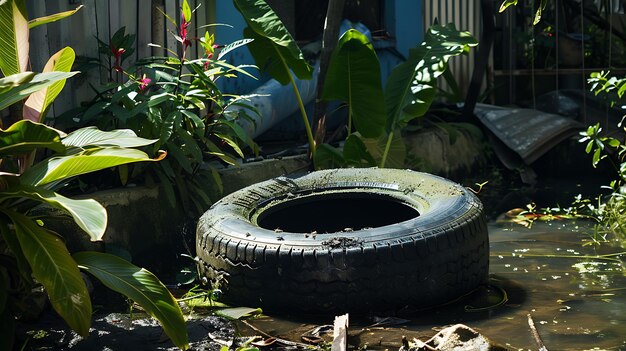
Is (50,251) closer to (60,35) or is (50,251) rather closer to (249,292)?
(249,292)

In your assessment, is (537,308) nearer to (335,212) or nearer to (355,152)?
(335,212)

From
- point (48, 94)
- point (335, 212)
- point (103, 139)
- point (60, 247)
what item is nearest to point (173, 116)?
point (335, 212)

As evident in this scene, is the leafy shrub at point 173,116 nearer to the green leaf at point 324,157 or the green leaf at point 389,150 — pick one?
the green leaf at point 324,157

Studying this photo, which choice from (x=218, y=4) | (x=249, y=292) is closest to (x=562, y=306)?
(x=249, y=292)

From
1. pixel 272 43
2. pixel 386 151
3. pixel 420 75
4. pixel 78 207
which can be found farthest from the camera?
pixel 386 151

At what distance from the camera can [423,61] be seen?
691 cm

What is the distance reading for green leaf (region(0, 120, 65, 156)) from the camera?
3.69 m

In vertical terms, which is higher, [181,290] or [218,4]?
[218,4]

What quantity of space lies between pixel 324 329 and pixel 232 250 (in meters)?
0.68

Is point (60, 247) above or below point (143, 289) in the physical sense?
above

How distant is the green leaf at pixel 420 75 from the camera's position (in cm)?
670

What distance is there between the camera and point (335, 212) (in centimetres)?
557

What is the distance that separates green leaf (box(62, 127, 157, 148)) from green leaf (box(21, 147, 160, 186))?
0.13 m

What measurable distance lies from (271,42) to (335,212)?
1.53 metres
